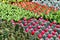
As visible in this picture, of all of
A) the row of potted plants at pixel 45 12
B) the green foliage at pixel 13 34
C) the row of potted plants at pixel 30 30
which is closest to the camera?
the green foliage at pixel 13 34

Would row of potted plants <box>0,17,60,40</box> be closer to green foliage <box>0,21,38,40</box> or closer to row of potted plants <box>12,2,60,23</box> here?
green foliage <box>0,21,38,40</box>

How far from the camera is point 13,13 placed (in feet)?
29.0

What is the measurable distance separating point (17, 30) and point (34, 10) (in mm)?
3531

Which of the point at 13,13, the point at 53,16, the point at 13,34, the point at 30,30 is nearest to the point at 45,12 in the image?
the point at 53,16

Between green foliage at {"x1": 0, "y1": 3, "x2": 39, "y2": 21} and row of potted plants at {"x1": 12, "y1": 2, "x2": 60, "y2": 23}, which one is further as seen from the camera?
row of potted plants at {"x1": 12, "y1": 2, "x2": 60, "y2": 23}

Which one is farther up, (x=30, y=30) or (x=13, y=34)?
(x=13, y=34)

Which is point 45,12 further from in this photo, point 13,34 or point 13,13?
point 13,34

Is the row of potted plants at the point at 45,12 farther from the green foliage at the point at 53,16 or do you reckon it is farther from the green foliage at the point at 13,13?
the green foliage at the point at 13,13

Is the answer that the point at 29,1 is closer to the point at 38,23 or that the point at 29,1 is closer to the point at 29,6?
the point at 29,6

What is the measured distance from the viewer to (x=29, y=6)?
33.4 feet

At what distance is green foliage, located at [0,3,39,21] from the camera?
27.2 ft

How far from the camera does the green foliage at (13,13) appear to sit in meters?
8.28

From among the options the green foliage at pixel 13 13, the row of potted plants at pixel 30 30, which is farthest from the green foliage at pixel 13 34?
the green foliage at pixel 13 13

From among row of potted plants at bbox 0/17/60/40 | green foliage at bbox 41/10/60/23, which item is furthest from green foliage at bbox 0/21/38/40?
green foliage at bbox 41/10/60/23
